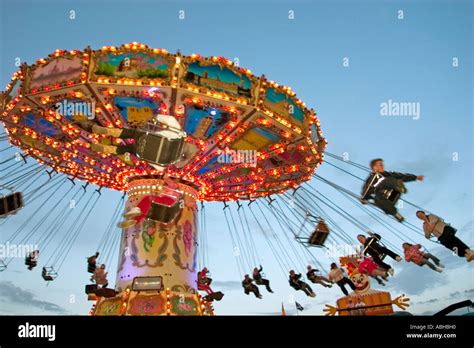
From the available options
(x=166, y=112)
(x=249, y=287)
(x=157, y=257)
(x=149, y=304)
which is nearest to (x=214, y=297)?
(x=157, y=257)

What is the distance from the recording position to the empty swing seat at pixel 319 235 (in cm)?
1232

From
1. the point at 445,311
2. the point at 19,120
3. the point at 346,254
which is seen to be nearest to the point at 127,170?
the point at 19,120

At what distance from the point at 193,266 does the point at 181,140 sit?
463 cm

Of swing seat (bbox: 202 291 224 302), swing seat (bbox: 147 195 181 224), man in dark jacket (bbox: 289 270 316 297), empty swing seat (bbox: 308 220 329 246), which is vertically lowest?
swing seat (bbox: 202 291 224 302)

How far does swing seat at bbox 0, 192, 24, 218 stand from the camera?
11383 millimetres

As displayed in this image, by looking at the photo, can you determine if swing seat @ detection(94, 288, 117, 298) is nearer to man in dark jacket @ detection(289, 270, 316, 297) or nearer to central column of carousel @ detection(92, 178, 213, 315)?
central column of carousel @ detection(92, 178, 213, 315)

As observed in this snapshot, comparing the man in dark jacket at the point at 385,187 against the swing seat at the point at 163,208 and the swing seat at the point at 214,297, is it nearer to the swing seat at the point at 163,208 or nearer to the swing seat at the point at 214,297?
the swing seat at the point at 163,208

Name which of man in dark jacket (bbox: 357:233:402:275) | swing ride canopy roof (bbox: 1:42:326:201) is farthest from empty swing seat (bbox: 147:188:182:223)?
man in dark jacket (bbox: 357:233:402:275)

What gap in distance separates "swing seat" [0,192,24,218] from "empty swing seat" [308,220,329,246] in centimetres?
761

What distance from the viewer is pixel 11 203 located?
37.7 feet

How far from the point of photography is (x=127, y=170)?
13.2 metres

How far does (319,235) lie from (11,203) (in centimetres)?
799
